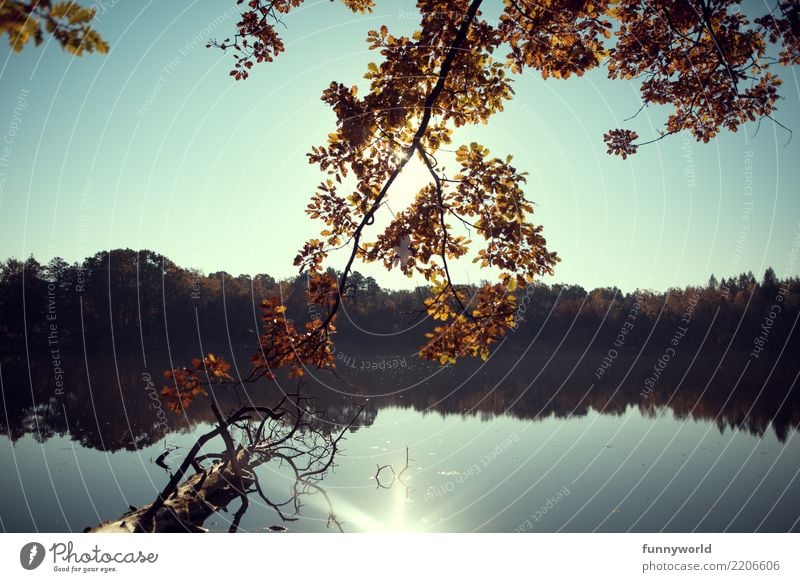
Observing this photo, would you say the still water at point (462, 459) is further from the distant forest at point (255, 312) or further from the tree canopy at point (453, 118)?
the distant forest at point (255, 312)

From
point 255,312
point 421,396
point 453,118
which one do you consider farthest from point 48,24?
point 255,312

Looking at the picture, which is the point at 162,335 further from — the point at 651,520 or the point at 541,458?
the point at 651,520

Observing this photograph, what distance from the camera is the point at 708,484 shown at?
12547mm

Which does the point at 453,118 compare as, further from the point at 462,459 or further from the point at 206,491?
the point at 462,459

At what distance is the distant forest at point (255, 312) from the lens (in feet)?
140

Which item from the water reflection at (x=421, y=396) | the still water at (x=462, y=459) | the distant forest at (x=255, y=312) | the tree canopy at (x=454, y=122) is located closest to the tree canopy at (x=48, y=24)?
the tree canopy at (x=454, y=122)

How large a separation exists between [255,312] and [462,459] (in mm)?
32524

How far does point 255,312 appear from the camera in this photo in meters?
42.4

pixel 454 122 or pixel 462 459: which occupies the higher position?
pixel 454 122

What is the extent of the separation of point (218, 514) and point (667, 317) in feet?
192

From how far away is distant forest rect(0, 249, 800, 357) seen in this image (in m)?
42.6
